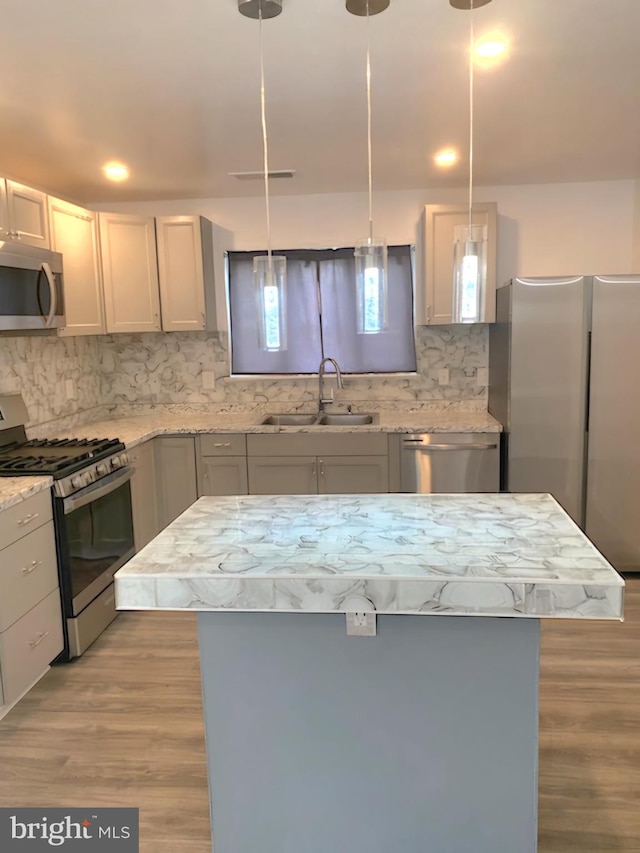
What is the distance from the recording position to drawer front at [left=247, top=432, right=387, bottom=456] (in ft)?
12.9

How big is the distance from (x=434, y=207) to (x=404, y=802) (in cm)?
339

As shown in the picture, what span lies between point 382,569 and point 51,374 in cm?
312

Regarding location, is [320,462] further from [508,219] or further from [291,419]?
[508,219]

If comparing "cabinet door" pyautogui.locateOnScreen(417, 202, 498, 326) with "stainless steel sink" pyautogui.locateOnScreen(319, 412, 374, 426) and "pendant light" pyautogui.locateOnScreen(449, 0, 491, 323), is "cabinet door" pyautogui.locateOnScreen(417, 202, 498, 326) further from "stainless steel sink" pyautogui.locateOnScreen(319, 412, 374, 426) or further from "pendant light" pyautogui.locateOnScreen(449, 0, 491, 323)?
"pendant light" pyautogui.locateOnScreen(449, 0, 491, 323)

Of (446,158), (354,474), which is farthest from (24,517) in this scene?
(446,158)

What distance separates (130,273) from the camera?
4129 mm

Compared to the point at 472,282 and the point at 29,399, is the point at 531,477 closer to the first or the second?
the point at 472,282

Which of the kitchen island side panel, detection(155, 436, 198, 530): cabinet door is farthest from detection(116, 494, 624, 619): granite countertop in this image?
detection(155, 436, 198, 530): cabinet door

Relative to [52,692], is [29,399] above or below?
above

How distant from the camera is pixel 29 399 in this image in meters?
3.71

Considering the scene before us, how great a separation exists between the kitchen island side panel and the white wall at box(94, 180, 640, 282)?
Result: 3.25 metres

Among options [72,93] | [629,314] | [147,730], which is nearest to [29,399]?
[72,93]

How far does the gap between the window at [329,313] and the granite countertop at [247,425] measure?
0.40 meters

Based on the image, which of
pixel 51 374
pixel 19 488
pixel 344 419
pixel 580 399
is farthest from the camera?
pixel 344 419
